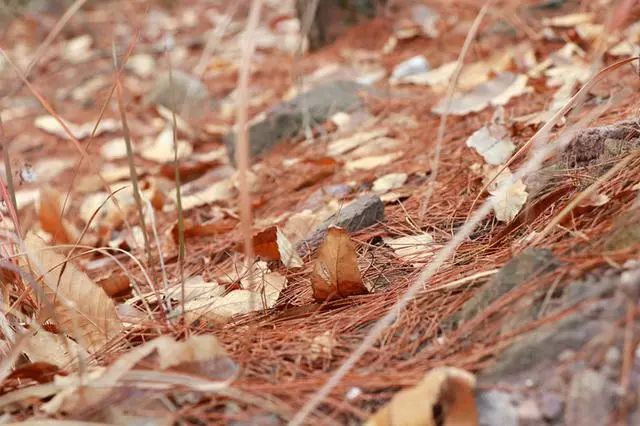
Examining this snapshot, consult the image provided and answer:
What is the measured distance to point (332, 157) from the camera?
193 centimetres

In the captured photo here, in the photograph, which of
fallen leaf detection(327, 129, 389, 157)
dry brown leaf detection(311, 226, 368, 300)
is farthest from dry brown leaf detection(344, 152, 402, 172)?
dry brown leaf detection(311, 226, 368, 300)

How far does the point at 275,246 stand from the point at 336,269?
243 millimetres

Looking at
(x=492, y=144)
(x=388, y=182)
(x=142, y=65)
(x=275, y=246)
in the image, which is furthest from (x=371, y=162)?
(x=142, y=65)

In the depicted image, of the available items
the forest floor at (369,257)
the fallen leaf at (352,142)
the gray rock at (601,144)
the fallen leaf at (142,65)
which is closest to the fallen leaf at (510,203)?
the forest floor at (369,257)

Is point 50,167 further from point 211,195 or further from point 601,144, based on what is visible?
point 601,144

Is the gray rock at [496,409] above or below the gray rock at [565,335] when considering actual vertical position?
below

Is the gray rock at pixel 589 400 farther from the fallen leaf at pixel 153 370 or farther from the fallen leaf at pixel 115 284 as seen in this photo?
the fallen leaf at pixel 115 284

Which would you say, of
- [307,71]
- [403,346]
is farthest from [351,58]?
[403,346]

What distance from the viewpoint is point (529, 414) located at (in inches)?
29.7

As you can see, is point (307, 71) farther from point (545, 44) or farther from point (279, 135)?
point (545, 44)

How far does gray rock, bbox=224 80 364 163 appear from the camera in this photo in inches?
89.6

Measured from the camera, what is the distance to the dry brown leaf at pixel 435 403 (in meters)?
0.74

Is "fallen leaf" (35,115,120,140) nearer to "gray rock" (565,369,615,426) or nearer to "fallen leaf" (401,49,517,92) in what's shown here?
"fallen leaf" (401,49,517,92)

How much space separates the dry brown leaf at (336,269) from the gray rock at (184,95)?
1915 mm
